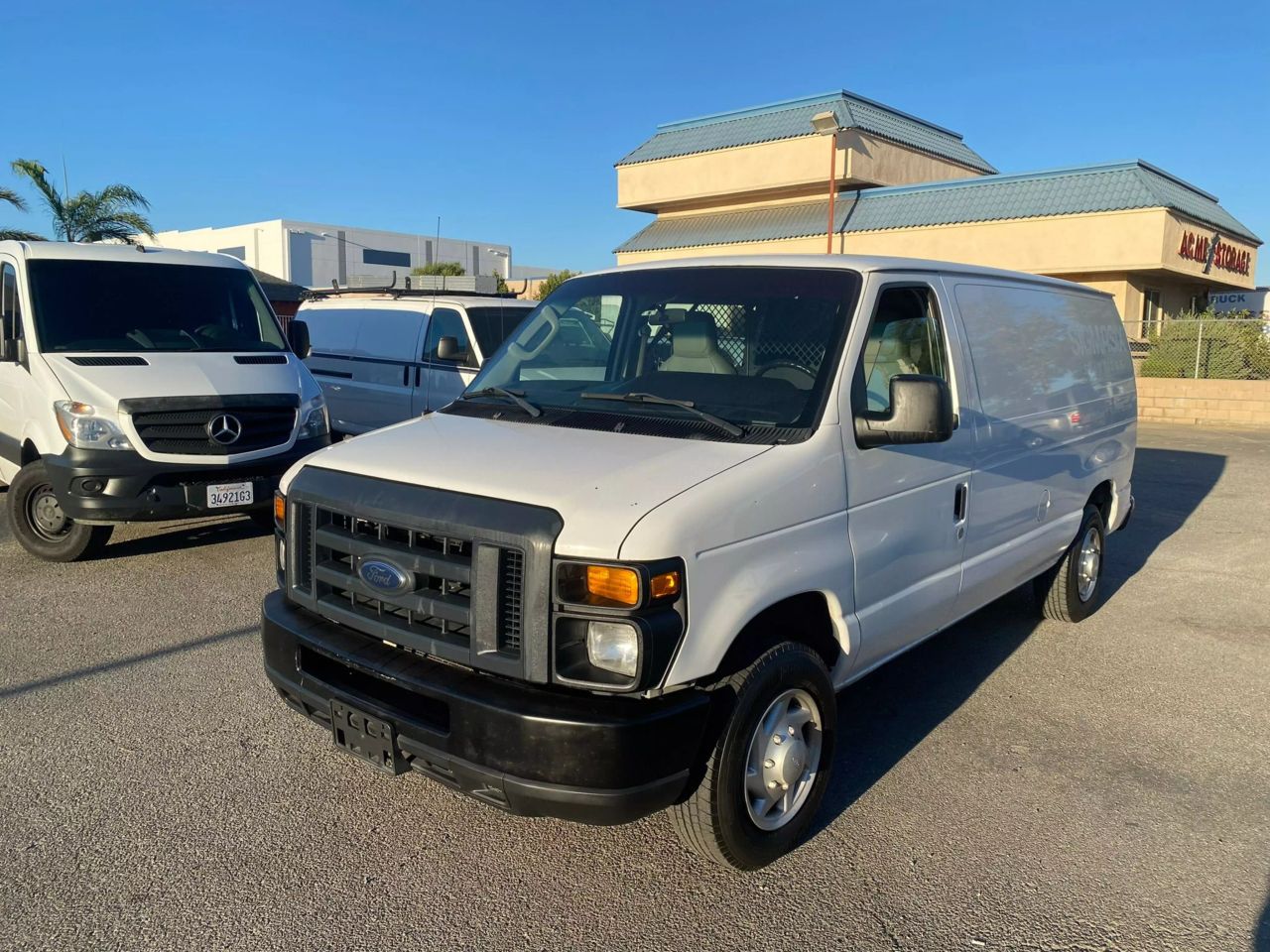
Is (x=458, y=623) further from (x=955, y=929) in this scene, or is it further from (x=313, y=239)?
(x=313, y=239)

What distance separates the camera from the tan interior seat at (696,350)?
3.96 meters

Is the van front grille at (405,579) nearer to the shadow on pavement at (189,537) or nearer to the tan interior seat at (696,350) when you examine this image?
the tan interior seat at (696,350)

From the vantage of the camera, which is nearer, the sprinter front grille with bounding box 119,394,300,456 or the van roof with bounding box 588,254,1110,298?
the van roof with bounding box 588,254,1110,298

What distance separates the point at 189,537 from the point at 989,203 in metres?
25.0

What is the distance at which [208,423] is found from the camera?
22.8ft

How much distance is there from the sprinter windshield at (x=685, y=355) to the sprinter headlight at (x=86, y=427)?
11.7 feet

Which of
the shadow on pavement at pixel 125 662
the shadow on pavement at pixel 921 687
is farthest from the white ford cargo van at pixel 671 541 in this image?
the shadow on pavement at pixel 125 662

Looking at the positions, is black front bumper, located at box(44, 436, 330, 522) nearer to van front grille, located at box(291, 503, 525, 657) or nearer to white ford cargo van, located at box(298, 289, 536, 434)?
van front grille, located at box(291, 503, 525, 657)

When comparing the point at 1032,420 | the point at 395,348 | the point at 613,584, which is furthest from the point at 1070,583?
the point at 395,348

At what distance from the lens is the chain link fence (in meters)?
20.4

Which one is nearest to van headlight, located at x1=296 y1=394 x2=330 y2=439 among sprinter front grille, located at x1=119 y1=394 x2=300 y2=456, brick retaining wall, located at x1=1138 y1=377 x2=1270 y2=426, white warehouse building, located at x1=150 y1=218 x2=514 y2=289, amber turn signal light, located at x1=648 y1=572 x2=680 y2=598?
sprinter front grille, located at x1=119 y1=394 x2=300 y2=456

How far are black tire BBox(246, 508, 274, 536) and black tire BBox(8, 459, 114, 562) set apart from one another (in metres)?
1.10

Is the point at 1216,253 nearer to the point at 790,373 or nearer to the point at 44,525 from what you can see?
the point at 790,373

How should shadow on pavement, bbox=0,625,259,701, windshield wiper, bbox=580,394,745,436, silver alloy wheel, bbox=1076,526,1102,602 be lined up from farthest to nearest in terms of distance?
silver alloy wheel, bbox=1076,526,1102,602, shadow on pavement, bbox=0,625,259,701, windshield wiper, bbox=580,394,745,436
